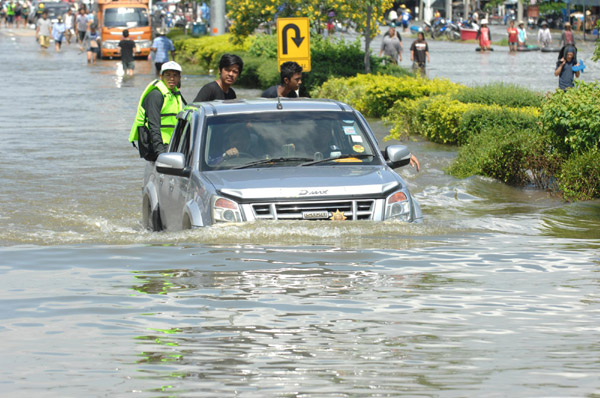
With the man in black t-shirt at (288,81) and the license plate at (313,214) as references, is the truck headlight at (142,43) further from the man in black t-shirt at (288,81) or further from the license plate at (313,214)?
the license plate at (313,214)

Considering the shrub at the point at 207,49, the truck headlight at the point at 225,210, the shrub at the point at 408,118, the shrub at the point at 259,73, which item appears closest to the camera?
the truck headlight at the point at 225,210

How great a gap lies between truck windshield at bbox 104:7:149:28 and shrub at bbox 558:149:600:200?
42.2m

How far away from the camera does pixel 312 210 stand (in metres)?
8.96

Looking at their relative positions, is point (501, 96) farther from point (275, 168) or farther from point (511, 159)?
point (275, 168)

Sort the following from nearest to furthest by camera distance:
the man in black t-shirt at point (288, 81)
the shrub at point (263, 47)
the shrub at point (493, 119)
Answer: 1. the man in black t-shirt at point (288, 81)
2. the shrub at point (493, 119)
3. the shrub at point (263, 47)

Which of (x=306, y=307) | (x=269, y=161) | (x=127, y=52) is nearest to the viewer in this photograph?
(x=306, y=307)

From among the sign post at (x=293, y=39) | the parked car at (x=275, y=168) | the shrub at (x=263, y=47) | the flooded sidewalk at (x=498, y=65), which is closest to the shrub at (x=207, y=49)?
the shrub at (x=263, y=47)

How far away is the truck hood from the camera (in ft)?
29.2

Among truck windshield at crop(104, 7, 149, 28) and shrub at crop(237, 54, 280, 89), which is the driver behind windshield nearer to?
shrub at crop(237, 54, 280, 89)

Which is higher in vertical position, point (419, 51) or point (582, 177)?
point (582, 177)

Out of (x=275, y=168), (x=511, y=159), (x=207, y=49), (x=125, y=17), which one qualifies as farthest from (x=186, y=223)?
(x=125, y=17)

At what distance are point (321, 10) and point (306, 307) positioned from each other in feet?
90.6

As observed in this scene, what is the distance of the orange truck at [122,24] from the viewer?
53906 millimetres

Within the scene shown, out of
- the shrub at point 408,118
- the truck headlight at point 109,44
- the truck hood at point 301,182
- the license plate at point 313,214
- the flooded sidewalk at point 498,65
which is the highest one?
the truck hood at point 301,182
